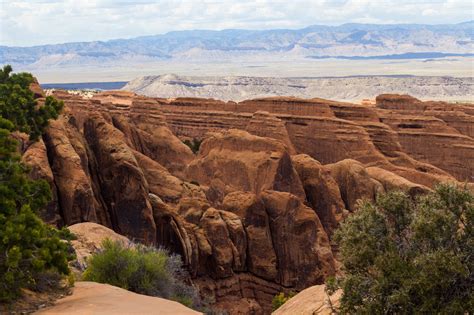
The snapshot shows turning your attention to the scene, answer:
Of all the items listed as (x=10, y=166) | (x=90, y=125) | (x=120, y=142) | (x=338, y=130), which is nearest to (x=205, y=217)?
(x=120, y=142)

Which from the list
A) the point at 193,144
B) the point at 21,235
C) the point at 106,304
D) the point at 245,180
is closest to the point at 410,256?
the point at 106,304

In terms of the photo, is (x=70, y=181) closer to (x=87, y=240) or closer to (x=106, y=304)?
(x=87, y=240)

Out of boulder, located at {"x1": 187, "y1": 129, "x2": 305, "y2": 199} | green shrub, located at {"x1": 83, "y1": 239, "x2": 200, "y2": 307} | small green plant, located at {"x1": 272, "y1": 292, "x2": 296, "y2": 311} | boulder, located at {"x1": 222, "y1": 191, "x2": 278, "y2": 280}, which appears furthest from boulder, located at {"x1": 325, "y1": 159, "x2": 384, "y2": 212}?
green shrub, located at {"x1": 83, "y1": 239, "x2": 200, "y2": 307}

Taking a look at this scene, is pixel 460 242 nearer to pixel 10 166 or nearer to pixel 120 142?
pixel 10 166

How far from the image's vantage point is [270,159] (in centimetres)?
5091

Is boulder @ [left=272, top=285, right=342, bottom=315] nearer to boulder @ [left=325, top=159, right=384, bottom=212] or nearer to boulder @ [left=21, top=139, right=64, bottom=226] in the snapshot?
boulder @ [left=21, top=139, right=64, bottom=226]

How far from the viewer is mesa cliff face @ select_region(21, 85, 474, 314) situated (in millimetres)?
36000

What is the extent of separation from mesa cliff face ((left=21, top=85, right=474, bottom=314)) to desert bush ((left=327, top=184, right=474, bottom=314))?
1215cm

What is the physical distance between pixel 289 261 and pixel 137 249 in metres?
14.3

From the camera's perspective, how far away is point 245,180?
5150 cm

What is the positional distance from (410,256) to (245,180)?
3173cm

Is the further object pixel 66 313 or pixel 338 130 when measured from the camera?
pixel 338 130

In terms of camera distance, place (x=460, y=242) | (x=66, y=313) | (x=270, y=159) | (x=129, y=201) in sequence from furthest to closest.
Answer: (x=270, y=159) < (x=129, y=201) < (x=460, y=242) < (x=66, y=313)

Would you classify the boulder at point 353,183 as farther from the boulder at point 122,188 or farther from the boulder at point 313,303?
the boulder at point 313,303
